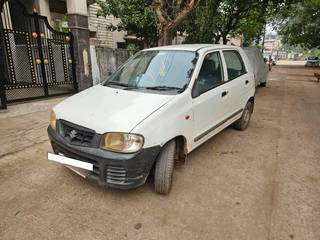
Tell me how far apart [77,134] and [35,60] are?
17.2ft

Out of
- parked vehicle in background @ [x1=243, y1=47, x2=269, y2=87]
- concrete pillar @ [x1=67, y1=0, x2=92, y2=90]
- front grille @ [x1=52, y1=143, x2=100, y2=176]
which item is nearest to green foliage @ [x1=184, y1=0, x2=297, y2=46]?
parked vehicle in background @ [x1=243, y1=47, x2=269, y2=87]

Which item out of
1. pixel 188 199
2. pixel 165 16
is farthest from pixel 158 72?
pixel 165 16

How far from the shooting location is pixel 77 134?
262 centimetres

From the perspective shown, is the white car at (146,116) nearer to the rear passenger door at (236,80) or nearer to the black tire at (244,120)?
the rear passenger door at (236,80)

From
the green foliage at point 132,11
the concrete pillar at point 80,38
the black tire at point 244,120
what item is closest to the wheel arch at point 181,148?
the black tire at point 244,120

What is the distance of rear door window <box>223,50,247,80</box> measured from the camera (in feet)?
13.5

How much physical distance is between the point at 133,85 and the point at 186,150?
3.71 feet

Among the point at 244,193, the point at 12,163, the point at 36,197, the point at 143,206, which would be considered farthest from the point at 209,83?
the point at 12,163

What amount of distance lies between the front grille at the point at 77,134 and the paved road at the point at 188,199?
2.25 ft

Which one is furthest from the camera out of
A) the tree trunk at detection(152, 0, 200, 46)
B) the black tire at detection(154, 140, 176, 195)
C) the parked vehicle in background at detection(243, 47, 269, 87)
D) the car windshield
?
the parked vehicle in background at detection(243, 47, 269, 87)

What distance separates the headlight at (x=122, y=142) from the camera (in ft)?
7.88

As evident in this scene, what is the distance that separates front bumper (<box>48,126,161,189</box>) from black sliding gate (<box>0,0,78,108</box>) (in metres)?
4.46

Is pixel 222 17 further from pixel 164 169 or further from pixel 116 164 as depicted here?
pixel 116 164

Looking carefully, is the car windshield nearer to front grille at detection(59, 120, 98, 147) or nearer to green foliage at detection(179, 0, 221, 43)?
front grille at detection(59, 120, 98, 147)
